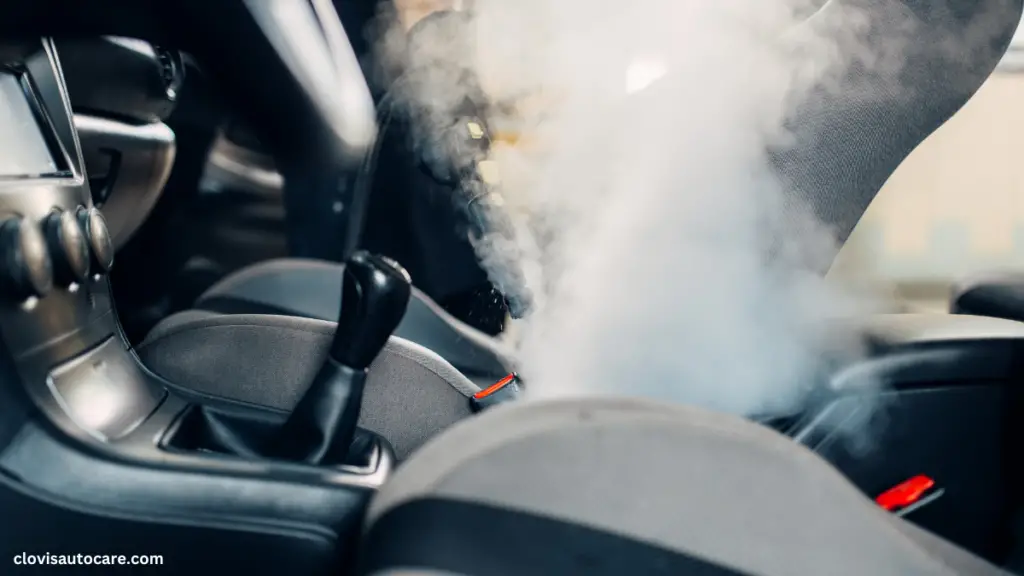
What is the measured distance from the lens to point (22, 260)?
2.07 ft

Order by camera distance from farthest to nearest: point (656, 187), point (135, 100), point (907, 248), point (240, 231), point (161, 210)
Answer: point (907, 248) → point (240, 231) → point (161, 210) → point (135, 100) → point (656, 187)

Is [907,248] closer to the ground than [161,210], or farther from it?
farther from it

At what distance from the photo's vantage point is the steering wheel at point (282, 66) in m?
0.83

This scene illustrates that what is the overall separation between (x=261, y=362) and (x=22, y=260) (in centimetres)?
32

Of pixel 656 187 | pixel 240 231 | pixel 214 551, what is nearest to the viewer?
pixel 214 551

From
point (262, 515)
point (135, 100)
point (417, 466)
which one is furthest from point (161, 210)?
point (417, 466)

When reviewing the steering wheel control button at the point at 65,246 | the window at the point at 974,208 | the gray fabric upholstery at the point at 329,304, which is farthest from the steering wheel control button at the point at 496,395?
the window at the point at 974,208

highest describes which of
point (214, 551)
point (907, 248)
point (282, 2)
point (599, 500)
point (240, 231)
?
point (907, 248)

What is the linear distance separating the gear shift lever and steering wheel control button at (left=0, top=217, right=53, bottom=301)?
0.77ft

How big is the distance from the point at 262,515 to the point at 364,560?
26 centimetres

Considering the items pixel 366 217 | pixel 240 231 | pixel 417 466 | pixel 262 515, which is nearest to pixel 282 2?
pixel 240 231

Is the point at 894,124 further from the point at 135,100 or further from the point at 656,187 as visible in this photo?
the point at 135,100

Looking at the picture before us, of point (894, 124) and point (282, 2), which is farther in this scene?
point (282, 2)

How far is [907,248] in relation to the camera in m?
1.87
